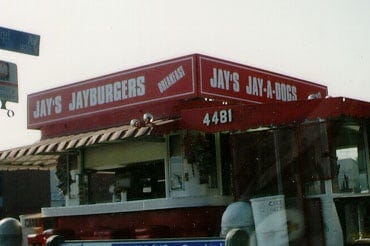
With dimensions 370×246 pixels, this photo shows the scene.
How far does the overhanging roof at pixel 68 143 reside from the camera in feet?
30.2

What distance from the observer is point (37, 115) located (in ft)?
45.2

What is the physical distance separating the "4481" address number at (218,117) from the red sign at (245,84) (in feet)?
7.03

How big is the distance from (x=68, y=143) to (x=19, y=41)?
3147 millimetres

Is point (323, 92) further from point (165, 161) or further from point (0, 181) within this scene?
point (0, 181)

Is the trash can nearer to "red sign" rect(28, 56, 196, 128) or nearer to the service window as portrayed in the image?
the service window

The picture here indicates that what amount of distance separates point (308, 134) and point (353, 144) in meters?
1.39

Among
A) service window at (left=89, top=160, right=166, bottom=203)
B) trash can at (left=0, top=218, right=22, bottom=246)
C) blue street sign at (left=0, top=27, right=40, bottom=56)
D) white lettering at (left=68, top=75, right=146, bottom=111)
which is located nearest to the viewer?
blue street sign at (left=0, top=27, right=40, bottom=56)

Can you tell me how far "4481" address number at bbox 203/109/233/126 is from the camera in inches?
316

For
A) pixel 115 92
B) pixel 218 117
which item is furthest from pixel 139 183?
pixel 218 117

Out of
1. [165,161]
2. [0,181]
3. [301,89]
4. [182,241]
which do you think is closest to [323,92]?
[301,89]

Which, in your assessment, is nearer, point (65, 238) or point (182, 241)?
point (182, 241)

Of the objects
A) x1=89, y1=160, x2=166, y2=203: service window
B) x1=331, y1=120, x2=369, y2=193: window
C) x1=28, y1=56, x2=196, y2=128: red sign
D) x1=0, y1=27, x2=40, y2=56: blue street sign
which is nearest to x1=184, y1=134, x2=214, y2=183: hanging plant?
x1=28, y1=56, x2=196, y2=128: red sign

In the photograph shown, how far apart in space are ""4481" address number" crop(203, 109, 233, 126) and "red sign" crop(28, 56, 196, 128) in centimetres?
211

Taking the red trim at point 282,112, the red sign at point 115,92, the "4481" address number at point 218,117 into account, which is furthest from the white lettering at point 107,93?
the red trim at point 282,112
